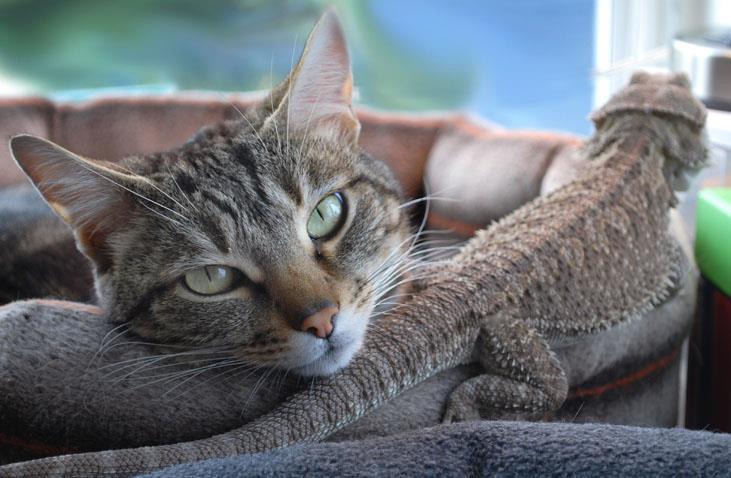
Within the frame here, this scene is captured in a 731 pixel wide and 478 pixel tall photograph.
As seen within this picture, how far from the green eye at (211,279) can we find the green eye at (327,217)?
0.35 feet

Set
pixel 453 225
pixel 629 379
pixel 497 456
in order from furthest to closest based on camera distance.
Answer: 1. pixel 453 225
2. pixel 629 379
3. pixel 497 456

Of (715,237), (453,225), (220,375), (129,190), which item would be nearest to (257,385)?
(220,375)

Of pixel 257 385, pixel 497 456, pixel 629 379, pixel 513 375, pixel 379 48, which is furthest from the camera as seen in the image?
pixel 379 48

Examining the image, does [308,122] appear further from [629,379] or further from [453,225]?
[453,225]

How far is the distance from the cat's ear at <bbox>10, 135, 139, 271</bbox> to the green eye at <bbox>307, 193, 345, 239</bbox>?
21 cm

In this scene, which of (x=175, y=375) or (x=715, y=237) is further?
(x=715, y=237)

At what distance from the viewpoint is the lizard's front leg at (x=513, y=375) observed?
849 mm

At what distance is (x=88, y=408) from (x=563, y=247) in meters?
0.60

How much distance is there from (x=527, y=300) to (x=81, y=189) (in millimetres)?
547

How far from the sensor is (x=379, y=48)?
231cm

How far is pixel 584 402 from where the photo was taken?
3.26ft

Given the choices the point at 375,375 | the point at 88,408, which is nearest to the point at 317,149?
the point at 375,375

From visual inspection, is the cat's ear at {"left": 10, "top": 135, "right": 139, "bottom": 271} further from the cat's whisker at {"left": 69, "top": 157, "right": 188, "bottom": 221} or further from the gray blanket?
the gray blanket

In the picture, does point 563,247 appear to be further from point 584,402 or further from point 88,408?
point 88,408
